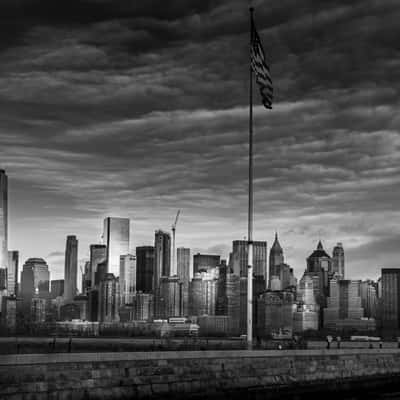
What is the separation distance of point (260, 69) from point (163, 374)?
19974 mm

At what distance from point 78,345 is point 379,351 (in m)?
21.8

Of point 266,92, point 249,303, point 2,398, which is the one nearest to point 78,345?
point 249,303

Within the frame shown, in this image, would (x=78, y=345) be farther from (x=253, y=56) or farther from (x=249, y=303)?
(x=253, y=56)

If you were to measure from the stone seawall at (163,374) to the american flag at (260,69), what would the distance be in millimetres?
14906

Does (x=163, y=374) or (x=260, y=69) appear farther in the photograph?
(x=260, y=69)

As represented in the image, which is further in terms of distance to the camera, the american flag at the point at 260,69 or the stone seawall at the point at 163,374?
the american flag at the point at 260,69

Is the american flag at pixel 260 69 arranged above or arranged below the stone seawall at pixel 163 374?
above

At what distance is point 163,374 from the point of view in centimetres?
3700

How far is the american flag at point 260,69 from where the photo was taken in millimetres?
48453

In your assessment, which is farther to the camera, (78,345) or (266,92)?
(78,345)

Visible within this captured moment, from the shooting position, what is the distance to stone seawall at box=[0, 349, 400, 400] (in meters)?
31.1

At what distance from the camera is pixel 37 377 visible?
31.2 metres

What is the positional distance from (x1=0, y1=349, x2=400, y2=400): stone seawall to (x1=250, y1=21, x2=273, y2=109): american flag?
14.9 m

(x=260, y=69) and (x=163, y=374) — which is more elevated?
(x=260, y=69)
